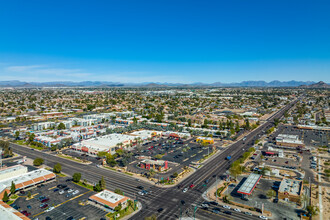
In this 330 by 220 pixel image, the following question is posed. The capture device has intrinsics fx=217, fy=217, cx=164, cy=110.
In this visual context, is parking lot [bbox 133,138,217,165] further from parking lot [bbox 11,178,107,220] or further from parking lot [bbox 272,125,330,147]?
parking lot [bbox 272,125,330,147]

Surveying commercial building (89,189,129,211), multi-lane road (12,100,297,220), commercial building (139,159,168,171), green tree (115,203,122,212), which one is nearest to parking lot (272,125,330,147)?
multi-lane road (12,100,297,220)

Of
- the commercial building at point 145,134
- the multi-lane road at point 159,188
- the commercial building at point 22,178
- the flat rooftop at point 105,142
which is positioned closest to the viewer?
the multi-lane road at point 159,188

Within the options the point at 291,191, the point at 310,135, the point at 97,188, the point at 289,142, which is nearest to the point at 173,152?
the point at 97,188

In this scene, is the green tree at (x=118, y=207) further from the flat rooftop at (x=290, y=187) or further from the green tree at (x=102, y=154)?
the green tree at (x=102, y=154)

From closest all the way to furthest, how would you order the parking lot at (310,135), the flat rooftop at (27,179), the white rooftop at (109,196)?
the white rooftop at (109,196)
the flat rooftop at (27,179)
the parking lot at (310,135)

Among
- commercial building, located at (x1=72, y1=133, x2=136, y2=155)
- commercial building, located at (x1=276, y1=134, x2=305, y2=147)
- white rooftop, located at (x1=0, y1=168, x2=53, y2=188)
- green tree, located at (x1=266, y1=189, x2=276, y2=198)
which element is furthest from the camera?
commercial building, located at (x1=276, y1=134, x2=305, y2=147)

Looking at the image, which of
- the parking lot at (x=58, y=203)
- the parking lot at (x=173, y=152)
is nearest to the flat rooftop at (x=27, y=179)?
the parking lot at (x=58, y=203)

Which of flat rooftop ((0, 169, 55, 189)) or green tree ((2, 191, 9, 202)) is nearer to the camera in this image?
green tree ((2, 191, 9, 202))

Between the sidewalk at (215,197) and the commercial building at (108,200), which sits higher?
the commercial building at (108,200)
